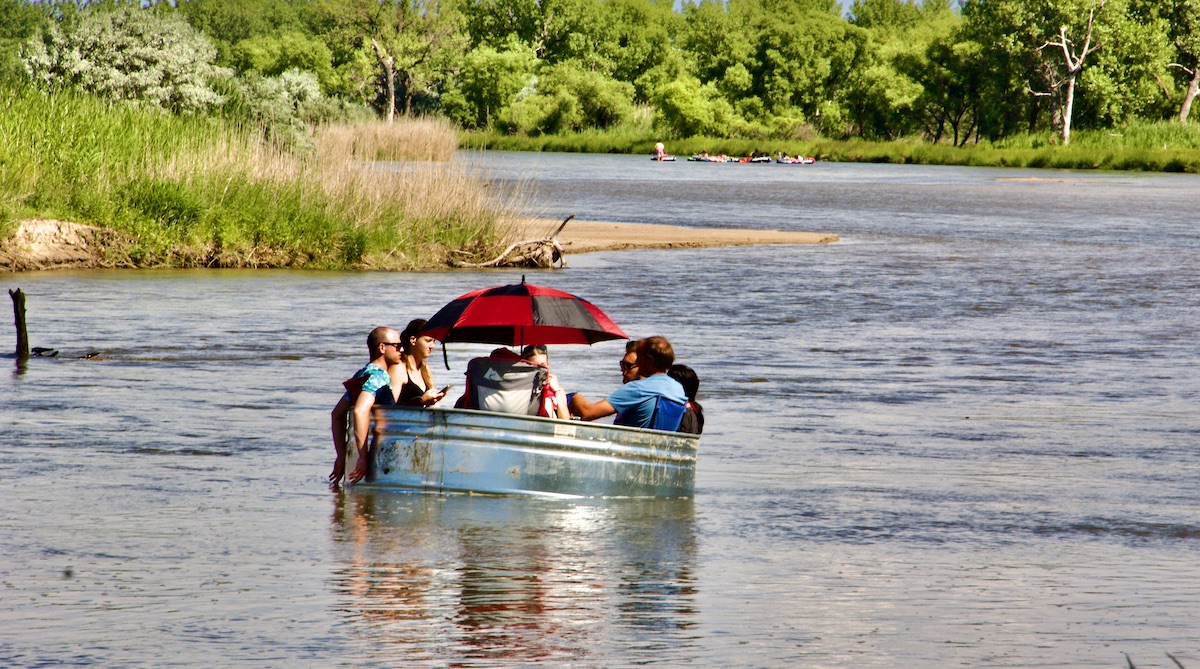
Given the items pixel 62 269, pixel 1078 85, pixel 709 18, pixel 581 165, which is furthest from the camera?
pixel 709 18

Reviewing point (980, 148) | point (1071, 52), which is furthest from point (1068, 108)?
point (980, 148)

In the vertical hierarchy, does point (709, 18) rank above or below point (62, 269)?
above

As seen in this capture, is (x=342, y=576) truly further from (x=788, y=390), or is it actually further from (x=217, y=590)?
(x=788, y=390)

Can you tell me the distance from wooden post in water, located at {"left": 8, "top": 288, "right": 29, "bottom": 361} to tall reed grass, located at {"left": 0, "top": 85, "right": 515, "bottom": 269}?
976cm

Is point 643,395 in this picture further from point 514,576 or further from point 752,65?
point 752,65

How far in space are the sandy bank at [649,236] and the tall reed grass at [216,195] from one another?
3382 mm

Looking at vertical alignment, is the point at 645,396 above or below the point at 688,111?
below

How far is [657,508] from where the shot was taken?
11.0 meters

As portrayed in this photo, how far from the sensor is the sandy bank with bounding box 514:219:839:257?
35438 mm

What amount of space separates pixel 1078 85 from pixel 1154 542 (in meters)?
94.0

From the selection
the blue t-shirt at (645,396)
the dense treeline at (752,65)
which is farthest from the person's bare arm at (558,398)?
the dense treeline at (752,65)

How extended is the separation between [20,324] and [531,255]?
14045 mm

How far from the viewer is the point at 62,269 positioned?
2716cm

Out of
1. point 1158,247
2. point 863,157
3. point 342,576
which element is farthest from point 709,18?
point 342,576
